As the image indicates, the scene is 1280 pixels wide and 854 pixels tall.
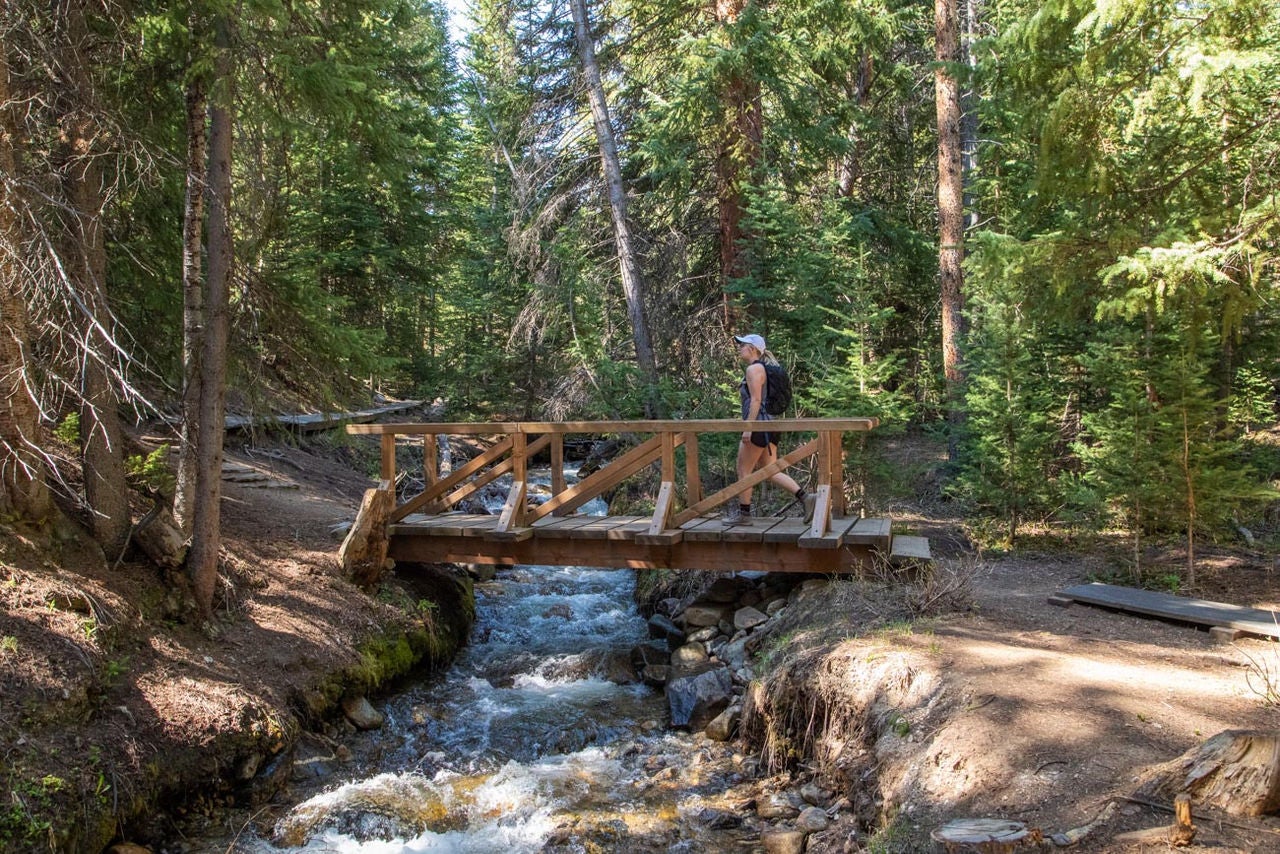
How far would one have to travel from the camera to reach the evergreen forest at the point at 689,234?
6363 millimetres

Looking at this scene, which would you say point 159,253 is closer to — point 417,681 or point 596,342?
point 417,681

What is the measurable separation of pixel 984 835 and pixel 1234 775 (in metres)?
1.13

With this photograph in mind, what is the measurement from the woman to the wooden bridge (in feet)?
0.94

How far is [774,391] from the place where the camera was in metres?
8.70

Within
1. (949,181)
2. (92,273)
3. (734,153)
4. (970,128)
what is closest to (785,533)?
(92,273)

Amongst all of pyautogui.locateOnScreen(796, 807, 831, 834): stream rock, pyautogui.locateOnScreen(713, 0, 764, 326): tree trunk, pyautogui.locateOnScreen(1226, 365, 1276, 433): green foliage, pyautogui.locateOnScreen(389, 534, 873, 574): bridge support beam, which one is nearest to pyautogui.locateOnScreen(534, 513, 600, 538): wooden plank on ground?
pyautogui.locateOnScreen(389, 534, 873, 574): bridge support beam

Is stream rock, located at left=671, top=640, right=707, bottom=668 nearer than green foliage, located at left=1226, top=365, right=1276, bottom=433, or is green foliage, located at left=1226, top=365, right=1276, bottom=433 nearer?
stream rock, located at left=671, top=640, right=707, bottom=668

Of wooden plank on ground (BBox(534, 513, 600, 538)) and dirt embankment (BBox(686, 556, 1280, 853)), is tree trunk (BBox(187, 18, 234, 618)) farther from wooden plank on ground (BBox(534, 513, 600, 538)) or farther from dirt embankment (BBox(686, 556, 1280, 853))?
dirt embankment (BBox(686, 556, 1280, 853))

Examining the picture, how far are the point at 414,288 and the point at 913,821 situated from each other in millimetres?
18446

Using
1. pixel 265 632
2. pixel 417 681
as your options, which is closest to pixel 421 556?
pixel 417 681

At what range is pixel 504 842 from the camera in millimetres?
5461

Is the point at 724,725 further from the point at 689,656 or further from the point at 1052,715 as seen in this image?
the point at 1052,715

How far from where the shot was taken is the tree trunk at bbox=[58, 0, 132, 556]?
20.0 ft

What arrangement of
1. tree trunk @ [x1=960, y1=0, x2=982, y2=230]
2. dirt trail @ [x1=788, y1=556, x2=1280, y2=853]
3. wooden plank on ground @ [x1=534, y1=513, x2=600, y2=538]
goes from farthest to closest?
tree trunk @ [x1=960, y1=0, x2=982, y2=230] → wooden plank on ground @ [x1=534, y1=513, x2=600, y2=538] → dirt trail @ [x1=788, y1=556, x2=1280, y2=853]
